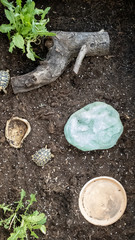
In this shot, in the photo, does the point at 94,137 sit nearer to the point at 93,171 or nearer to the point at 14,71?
the point at 93,171

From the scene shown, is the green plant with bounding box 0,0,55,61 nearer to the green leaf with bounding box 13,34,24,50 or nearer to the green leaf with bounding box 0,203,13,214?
the green leaf with bounding box 13,34,24,50

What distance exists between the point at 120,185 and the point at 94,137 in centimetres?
45

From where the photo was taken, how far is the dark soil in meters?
2.95

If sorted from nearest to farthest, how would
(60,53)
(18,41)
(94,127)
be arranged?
(18,41) < (60,53) < (94,127)

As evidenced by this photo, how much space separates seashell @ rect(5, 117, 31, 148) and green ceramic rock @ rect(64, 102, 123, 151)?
0.34m

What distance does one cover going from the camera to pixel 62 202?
2969 mm

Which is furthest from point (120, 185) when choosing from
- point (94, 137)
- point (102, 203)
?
point (94, 137)

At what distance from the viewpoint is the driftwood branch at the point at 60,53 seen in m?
2.87

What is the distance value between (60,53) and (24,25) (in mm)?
363

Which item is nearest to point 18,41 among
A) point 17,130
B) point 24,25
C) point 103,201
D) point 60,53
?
point 24,25

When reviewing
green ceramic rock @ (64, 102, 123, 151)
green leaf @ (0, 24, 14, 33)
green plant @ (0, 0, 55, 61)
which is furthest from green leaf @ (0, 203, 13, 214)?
green leaf @ (0, 24, 14, 33)

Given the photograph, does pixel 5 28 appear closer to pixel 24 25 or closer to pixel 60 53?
pixel 24 25

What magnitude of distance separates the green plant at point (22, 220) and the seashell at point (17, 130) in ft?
1.39

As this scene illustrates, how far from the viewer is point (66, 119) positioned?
9.89 feet
